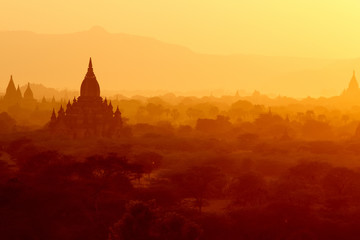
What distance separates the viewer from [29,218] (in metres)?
35.1

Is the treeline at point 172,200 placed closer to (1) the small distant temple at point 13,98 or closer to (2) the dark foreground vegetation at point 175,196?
(2) the dark foreground vegetation at point 175,196

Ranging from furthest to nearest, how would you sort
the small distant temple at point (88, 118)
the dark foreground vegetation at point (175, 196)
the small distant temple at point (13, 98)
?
the small distant temple at point (13, 98) → the small distant temple at point (88, 118) → the dark foreground vegetation at point (175, 196)

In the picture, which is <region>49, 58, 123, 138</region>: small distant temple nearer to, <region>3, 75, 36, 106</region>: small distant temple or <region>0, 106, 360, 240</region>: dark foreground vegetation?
<region>0, 106, 360, 240</region>: dark foreground vegetation

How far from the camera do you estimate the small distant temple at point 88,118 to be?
259 ft

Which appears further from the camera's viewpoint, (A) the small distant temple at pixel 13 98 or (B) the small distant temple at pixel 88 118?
(A) the small distant temple at pixel 13 98

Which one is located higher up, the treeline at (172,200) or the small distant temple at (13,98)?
the small distant temple at (13,98)

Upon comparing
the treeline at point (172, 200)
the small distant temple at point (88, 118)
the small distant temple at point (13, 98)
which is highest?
the small distant temple at point (13, 98)

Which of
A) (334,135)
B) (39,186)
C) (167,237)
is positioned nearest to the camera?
(167,237)

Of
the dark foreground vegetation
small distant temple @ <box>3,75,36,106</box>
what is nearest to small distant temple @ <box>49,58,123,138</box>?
the dark foreground vegetation

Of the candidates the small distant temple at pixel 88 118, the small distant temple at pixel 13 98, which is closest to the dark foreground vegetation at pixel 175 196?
the small distant temple at pixel 88 118

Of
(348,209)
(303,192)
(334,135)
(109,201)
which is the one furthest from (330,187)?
(334,135)

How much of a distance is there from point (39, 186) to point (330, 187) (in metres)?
21.7

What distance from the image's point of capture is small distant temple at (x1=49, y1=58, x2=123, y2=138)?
259ft

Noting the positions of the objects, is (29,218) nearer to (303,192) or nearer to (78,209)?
(78,209)
